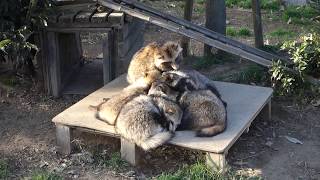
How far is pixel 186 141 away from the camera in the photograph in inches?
191

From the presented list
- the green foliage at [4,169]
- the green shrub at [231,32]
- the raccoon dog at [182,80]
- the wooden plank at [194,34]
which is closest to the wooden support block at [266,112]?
the wooden plank at [194,34]

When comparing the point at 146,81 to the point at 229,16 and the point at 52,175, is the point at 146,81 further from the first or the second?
the point at 229,16

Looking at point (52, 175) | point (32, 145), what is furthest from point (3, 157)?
point (52, 175)

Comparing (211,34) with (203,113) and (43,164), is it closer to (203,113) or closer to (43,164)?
(203,113)

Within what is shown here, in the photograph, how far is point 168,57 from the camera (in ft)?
18.2

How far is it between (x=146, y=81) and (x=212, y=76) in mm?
1904

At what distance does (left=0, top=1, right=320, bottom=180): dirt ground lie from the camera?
5.07m

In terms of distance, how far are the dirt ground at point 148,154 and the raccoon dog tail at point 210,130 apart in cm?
33

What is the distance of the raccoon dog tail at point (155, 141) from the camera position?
4.85 meters

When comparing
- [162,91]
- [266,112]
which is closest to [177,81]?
[162,91]

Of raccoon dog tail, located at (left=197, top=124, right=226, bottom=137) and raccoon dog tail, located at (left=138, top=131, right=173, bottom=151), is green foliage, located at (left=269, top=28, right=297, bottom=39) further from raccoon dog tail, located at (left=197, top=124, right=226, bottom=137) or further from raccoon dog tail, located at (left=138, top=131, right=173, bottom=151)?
raccoon dog tail, located at (left=138, top=131, right=173, bottom=151)

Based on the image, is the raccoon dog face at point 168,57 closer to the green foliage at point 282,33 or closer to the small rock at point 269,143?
the small rock at point 269,143

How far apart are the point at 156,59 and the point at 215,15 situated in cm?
238

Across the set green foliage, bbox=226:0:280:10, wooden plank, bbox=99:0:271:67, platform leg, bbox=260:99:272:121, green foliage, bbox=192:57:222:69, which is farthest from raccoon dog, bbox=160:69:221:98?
green foliage, bbox=226:0:280:10
